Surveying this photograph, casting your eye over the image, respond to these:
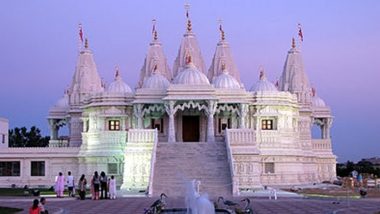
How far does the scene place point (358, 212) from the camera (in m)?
28.0

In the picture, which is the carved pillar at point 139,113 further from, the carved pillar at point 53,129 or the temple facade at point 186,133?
the carved pillar at point 53,129

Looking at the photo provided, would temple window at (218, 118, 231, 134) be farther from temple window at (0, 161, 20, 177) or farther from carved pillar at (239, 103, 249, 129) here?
temple window at (0, 161, 20, 177)

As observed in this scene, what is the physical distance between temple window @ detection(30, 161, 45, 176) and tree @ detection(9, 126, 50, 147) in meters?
38.8

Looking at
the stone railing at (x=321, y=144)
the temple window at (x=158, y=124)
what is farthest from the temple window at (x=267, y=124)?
the stone railing at (x=321, y=144)

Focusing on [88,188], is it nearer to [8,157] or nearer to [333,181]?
[8,157]

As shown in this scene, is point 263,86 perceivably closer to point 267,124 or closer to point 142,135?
point 267,124

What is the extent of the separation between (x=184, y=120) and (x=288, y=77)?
1367 centimetres

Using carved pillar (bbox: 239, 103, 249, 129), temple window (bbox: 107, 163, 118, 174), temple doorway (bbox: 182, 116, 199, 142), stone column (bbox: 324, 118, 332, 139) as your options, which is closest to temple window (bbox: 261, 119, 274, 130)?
carved pillar (bbox: 239, 103, 249, 129)

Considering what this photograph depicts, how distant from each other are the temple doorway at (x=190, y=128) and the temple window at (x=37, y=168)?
32.6 feet

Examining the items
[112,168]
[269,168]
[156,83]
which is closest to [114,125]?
[112,168]

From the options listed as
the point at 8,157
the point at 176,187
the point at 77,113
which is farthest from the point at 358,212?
the point at 77,113

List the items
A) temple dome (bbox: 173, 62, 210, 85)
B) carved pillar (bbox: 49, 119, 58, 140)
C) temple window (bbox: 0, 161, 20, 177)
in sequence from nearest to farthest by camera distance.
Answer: temple dome (bbox: 173, 62, 210, 85) → temple window (bbox: 0, 161, 20, 177) → carved pillar (bbox: 49, 119, 58, 140)

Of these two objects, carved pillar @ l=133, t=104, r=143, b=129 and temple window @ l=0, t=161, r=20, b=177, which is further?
temple window @ l=0, t=161, r=20, b=177

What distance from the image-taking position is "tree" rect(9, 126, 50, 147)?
302 feet
